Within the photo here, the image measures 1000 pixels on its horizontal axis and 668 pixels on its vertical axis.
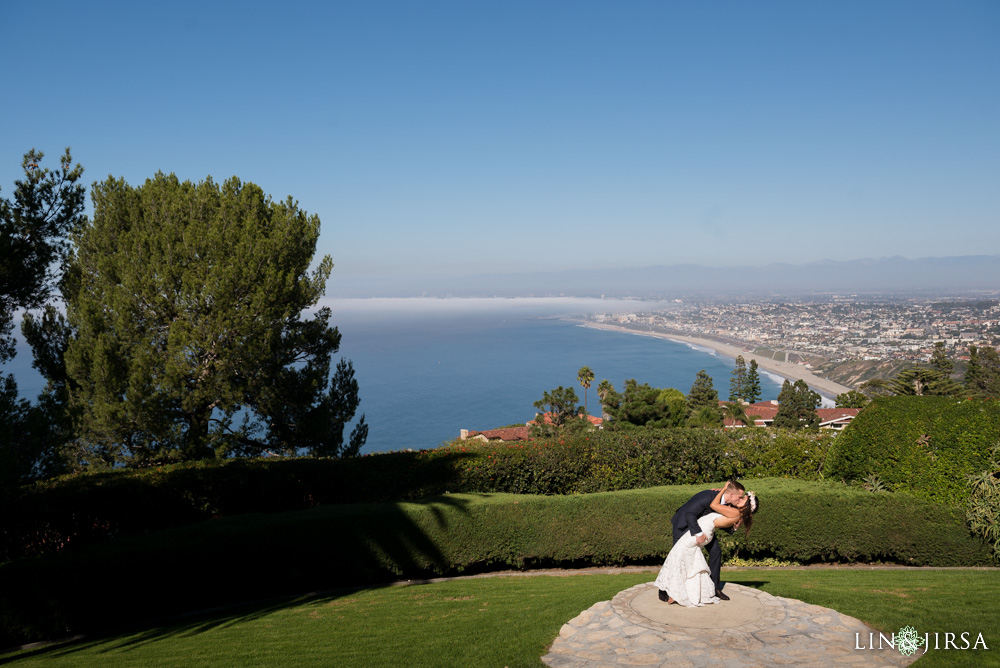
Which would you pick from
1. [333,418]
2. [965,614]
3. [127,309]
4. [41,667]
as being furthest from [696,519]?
[127,309]

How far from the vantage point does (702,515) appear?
20.7 feet

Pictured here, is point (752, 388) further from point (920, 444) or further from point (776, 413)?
point (920, 444)

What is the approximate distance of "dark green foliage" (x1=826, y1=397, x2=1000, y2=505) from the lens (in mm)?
9516

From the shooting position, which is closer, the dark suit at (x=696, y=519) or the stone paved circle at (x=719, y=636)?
the stone paved circle at (x=719, y=636)

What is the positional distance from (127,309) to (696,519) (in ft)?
45.5

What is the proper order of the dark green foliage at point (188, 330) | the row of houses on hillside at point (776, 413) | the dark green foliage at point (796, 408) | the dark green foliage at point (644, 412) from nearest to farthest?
the dark green foliage at point (188, 330), the dark green foliage at point (644, 412), the dark green foliage at point (796, 408), the row of houses on hillside at point (776, 413)

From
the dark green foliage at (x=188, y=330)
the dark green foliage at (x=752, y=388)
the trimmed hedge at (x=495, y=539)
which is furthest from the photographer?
the dark green foliage at (x=752, y=388)

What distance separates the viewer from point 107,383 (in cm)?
1316

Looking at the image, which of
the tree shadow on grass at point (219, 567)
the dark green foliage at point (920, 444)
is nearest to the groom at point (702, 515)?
the tree shadow on grass at point (219, 567)

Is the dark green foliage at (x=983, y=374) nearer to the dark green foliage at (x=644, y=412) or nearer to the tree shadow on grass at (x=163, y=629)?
the dark green foliage at (x=644, y=412)

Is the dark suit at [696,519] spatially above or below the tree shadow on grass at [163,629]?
above

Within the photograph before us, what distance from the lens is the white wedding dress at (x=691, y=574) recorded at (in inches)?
244

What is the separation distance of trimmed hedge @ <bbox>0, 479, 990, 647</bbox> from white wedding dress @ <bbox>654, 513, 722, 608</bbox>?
12.1 ft

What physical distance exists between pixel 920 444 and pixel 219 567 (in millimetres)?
11471
